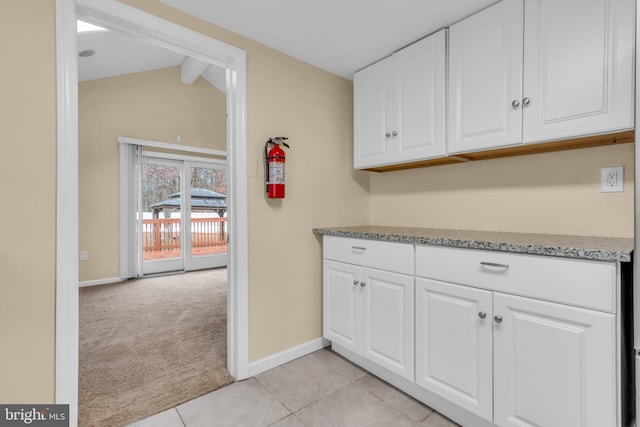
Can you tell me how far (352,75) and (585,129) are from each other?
5.42 ft

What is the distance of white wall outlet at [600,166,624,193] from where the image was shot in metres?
1.46

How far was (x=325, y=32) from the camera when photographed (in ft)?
6.22

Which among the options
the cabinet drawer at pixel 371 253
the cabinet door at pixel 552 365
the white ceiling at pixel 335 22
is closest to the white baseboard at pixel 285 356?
the cabinet drawer at pixel 371 253

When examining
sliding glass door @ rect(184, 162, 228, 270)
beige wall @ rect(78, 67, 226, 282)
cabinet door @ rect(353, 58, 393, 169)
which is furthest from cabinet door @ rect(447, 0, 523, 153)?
sliding glass door @ rect(184, 162, 228, 270)

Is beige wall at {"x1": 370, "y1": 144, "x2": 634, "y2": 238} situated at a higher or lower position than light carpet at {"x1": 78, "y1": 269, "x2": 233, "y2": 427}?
higher

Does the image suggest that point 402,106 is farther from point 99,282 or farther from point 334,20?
point 99,282

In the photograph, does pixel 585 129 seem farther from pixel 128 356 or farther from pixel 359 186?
pixel 128 356

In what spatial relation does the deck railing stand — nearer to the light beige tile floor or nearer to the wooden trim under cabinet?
the light beige tile floor

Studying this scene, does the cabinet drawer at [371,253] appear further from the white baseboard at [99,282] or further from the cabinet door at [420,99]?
the white baseboard at [99,282]

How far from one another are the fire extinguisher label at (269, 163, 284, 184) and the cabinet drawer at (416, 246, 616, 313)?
100cm

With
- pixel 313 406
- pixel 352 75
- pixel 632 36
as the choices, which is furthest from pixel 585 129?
pixel 313 406

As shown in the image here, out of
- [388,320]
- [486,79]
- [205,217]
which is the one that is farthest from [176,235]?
[486,79]

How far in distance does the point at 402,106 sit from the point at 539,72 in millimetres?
764

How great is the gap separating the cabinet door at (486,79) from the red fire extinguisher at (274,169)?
1.06 meters
